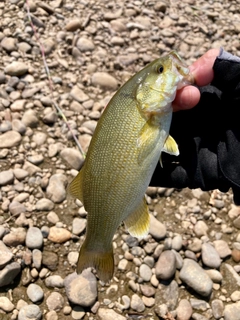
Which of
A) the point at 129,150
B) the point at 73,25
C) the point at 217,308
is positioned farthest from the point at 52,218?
the point at 73,25

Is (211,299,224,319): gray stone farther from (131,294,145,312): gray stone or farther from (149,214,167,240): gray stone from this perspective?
(149,214,167,240): gray stone

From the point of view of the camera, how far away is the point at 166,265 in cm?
450

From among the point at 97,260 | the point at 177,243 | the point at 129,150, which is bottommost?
the point at 177,243

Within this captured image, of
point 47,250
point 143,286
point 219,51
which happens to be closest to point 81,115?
point 47,250

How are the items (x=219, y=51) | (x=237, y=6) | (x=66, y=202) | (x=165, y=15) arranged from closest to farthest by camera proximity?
1. (x=219, y=51)
2. (x=66, y=202)
3. (x=165, y=15)
4. (x=237, y=6)

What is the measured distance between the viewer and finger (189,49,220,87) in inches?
124

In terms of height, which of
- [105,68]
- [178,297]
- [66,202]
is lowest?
[178,297]

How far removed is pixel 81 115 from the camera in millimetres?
5648

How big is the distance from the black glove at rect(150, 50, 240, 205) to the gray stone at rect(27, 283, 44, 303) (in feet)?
5.13

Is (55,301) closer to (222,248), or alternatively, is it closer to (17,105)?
(222,248)

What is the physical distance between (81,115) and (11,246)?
2074 millimetres

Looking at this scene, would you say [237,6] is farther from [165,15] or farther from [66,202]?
[66,202]

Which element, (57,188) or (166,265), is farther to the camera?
(57,188)

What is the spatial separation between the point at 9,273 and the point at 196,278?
1.91 metres
